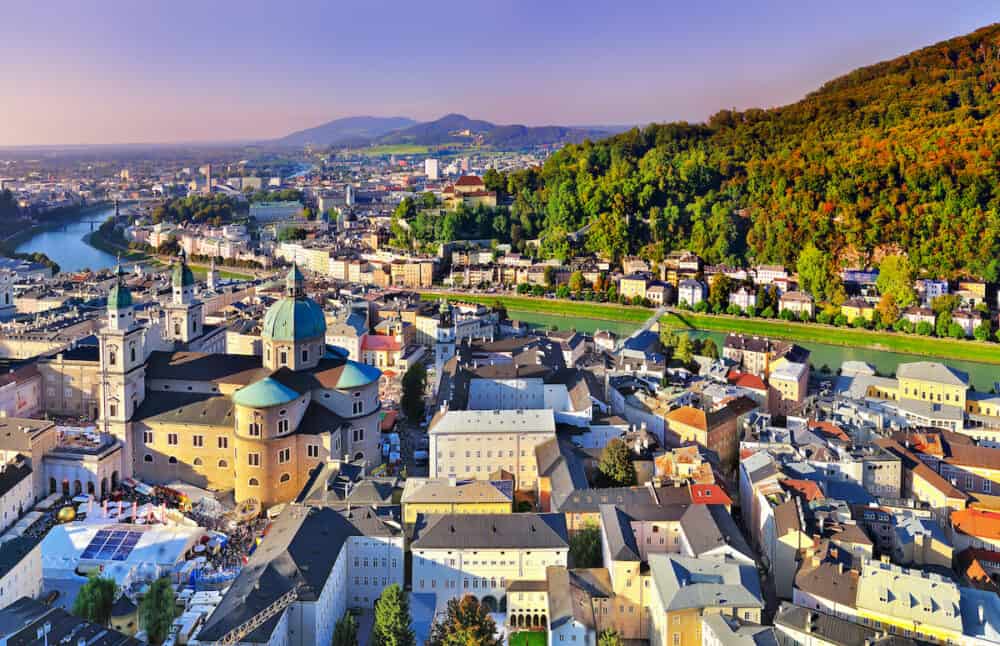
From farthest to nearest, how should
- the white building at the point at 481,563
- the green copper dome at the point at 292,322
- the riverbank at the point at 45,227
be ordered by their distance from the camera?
1. the riverbank at the point at 45,227
2. the green copper dome at the point at 292,322
3. the white building at the point at 481,563

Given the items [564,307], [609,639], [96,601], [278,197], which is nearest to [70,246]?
[278,197]

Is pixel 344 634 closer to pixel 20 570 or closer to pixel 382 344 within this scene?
pixel 20 570

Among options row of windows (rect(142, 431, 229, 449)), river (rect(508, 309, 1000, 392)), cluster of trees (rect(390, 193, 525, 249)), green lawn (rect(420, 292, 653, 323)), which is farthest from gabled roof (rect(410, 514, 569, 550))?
cluster of trees (rect(390, 193, 525, 249))

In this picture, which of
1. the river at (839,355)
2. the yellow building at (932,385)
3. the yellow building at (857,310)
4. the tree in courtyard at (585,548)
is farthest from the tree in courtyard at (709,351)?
the tree in courtyard at (585,548)

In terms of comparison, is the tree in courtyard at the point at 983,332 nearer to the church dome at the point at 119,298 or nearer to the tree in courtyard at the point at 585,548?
the tree in courtyard at the point at 585,548

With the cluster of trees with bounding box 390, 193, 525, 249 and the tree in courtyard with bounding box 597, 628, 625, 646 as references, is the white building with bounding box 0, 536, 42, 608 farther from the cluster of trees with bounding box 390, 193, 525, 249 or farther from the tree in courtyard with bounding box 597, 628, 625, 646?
the cluster of trees with bounding box 390, 193, 525, 249
